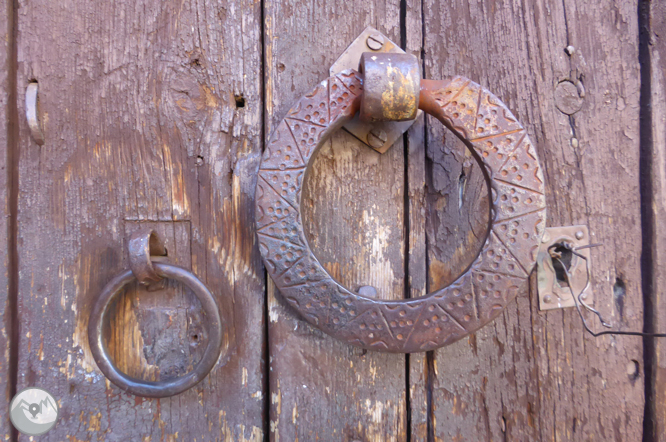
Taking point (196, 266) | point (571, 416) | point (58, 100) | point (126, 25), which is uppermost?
point (126, 25)

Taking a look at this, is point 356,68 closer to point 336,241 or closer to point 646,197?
point 336,241

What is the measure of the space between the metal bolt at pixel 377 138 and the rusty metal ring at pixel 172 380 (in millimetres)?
358

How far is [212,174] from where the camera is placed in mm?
605

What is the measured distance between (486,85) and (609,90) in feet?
0.74

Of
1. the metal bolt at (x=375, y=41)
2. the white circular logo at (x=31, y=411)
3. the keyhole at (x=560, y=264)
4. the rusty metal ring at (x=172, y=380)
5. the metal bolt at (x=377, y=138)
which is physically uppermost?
the metal bolt at (x=375, y=41)

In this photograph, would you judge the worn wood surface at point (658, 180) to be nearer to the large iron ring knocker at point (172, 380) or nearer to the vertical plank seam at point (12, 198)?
the large iron ring knocker at point (172, 380)

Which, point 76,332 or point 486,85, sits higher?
point 486,85

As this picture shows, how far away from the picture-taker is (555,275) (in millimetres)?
621

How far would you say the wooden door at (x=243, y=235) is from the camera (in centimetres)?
60

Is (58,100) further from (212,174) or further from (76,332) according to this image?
(76,332)

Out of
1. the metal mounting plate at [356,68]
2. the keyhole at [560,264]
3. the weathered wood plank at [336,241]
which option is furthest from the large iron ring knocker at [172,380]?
the keyhole at [560,264]

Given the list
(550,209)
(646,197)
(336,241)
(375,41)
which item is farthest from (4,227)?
(646,197)

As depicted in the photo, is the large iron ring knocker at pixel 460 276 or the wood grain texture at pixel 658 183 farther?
the wood grain texture at pixel 658 183

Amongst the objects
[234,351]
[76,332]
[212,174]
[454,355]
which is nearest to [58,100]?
[212,174]
